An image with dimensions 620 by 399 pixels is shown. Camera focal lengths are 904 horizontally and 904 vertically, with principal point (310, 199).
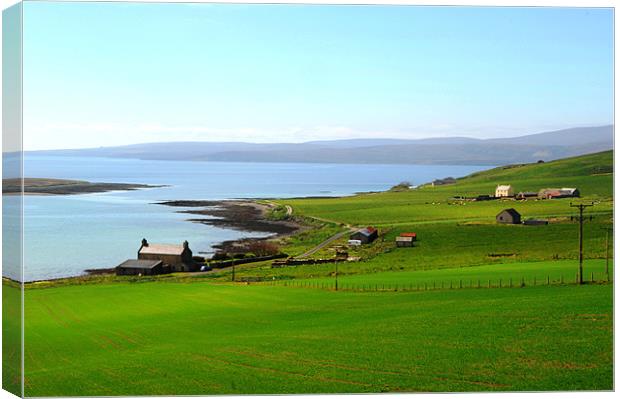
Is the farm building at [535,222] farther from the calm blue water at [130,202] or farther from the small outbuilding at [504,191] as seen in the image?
the calm blue water at [130,202]

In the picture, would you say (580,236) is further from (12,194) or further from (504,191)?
(12,194)

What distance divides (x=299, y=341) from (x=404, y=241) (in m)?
2.18

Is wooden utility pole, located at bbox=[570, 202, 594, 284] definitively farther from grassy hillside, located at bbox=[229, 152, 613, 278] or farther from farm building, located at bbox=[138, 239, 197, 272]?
farm building, located at bbox=[138, 239, 197, 272]

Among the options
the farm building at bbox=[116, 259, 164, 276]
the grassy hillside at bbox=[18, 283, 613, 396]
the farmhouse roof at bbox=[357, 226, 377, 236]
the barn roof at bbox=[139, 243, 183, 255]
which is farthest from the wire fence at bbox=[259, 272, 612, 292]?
the farm building at bbox=[116, 259, 164, 276]

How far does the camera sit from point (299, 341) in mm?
12047

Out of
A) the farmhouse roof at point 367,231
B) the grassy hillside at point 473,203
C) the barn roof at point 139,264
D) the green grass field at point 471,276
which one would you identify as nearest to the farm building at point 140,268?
the barn roof at point 139,264

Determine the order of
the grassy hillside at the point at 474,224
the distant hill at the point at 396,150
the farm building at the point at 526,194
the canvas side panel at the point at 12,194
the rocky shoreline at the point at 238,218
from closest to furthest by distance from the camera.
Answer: the canvas side panel at the point at 12,194 → the rocky shoreline at the point at 238,218 → the distant hill at the point at 396,150 → the grassy hillside at the point at 474,224 → the farm building at the point at 526,194

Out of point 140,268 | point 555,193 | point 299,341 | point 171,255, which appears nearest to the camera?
point 299,341

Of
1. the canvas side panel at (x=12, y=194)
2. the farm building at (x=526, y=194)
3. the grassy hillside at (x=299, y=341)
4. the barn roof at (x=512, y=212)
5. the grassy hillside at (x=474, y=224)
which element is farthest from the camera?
the farm building at (x=526, y=194)

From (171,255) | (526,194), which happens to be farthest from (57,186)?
(526,194)

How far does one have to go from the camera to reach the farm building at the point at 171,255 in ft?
40.5

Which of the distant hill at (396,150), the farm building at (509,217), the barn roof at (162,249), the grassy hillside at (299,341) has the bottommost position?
the grassy hillside at (299,341)

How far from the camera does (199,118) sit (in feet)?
41.1

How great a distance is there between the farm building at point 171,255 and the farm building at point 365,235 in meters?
2.32
